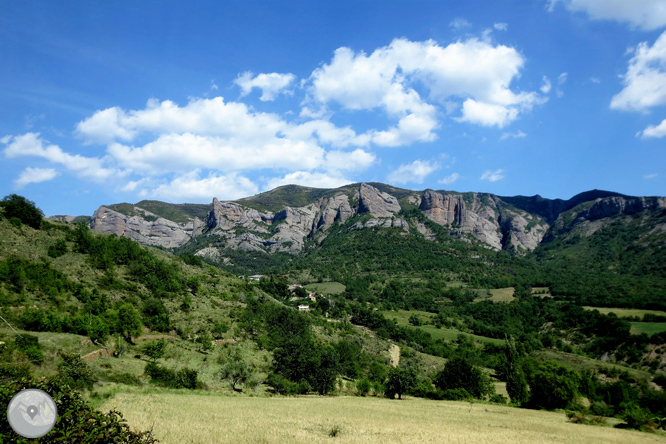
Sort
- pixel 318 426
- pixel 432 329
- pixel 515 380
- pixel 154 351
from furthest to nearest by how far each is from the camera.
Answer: pixel 432 329, pixel 515 380, pixel 154 351, pixel 318 426

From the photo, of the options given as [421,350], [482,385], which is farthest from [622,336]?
[482,385]

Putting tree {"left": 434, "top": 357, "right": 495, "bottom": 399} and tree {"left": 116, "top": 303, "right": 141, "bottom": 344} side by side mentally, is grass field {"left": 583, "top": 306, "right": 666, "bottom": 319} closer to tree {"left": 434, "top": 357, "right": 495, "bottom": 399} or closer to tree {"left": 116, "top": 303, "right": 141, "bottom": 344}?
tree {"left": 434, "top": 357, "right": 495, "bottom": 399}

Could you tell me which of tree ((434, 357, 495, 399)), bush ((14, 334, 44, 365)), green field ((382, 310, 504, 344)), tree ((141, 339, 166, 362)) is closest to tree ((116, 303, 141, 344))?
tree ((141, 339, 166, 362))

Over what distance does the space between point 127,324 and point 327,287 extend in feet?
413

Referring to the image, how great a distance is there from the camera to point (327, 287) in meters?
166

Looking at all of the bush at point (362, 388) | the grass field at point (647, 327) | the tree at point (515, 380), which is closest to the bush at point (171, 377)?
the bush at point (362, 388)

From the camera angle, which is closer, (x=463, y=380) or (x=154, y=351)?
(x=154, y=351)

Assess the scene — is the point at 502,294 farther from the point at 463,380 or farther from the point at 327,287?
the point at 463,380

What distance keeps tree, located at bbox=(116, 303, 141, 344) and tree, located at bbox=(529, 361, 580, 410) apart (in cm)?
5328

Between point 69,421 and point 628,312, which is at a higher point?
point 69,421

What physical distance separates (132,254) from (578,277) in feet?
677

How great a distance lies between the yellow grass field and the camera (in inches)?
626

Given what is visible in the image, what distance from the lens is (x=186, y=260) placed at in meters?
106

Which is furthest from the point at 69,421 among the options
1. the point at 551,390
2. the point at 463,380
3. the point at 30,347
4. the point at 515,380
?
the point at 515,380
